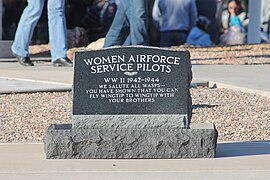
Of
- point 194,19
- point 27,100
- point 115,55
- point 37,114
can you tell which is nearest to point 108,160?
point 115,55

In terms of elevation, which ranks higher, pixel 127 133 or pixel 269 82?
pixel 127 133

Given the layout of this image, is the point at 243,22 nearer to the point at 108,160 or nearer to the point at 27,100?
the point at 27,100

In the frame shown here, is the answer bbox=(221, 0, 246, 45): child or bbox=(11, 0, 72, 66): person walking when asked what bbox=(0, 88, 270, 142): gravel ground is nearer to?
bbox=(11, 0, 72, 66): person walking

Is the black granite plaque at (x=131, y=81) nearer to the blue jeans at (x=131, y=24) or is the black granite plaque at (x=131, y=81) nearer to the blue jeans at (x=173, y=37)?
the blue jeans at (x=131, y=24)

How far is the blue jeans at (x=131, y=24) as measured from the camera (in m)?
11.4

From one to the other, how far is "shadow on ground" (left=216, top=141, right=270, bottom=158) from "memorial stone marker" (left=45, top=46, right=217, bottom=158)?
280 mm

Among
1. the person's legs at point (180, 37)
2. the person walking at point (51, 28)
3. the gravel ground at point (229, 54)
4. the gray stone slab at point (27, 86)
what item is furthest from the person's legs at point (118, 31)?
the person's legs at point (180, 37)

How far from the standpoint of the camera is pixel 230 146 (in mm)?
6527

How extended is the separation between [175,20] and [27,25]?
7.90m

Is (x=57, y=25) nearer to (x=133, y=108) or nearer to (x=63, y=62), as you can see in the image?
(x=63, y=62)

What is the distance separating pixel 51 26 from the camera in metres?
Answer: 11.5

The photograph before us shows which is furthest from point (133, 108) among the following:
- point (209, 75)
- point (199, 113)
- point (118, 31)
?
point (118, 31)

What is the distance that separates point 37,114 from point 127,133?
8.02 feet

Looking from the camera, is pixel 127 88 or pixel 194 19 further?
pixel 194 19
